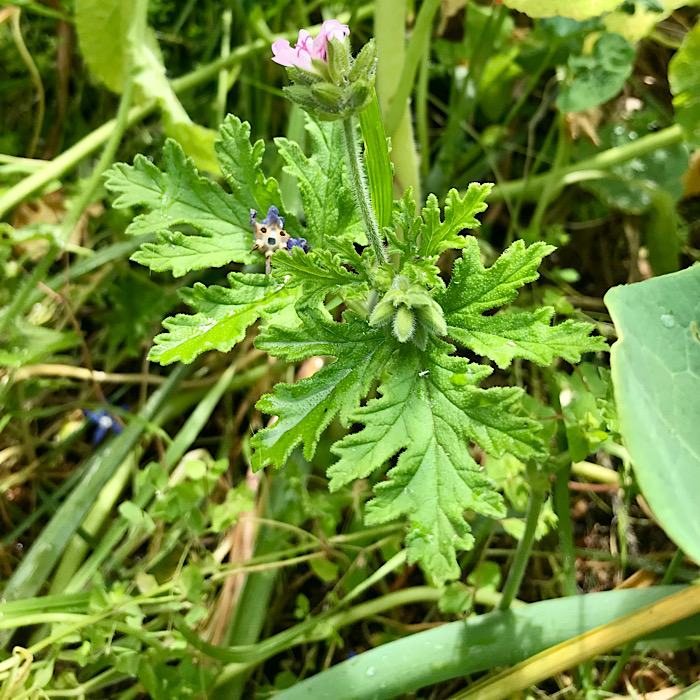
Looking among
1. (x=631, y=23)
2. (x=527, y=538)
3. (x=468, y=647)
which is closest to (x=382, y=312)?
(x=527, y=538)

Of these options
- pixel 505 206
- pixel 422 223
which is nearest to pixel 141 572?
pixel 422 223

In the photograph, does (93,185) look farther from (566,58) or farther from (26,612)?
(566,58)

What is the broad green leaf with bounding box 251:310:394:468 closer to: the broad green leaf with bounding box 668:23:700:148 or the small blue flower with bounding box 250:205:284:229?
the small blue flower with bounding box 250:205:284:229

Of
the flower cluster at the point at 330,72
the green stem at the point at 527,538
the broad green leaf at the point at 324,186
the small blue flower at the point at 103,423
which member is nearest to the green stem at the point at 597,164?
the broad green leaf at the point at 324,186

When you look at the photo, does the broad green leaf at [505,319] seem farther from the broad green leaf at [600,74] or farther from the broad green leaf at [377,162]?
the broad green leaf at [600,74]

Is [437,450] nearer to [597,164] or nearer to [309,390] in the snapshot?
[309,390]

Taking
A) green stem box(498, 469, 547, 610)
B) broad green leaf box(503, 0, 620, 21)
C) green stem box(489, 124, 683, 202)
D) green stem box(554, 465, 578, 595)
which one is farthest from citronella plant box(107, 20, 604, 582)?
green stem box(489, 124, 683, 202)

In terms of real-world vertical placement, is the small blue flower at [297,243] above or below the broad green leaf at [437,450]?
above
